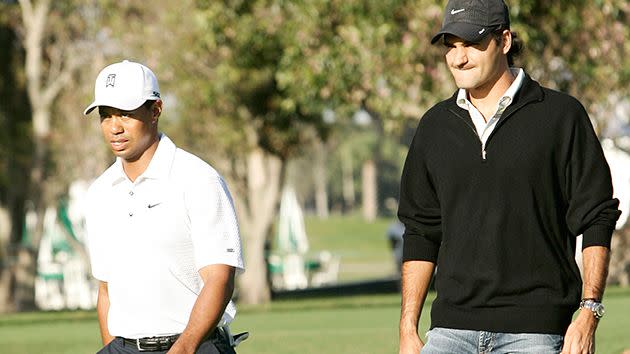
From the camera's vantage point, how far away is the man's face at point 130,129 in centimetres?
618

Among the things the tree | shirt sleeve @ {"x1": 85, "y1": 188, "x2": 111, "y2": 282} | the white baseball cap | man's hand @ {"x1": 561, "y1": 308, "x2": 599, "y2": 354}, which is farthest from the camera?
the tree

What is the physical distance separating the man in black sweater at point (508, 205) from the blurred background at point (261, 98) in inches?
411

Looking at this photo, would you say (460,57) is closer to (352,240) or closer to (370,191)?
(352,240)

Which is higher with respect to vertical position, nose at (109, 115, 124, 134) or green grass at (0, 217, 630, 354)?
nose at (109, 115, 124, 134)

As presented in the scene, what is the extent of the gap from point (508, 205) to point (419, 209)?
504 millimetres

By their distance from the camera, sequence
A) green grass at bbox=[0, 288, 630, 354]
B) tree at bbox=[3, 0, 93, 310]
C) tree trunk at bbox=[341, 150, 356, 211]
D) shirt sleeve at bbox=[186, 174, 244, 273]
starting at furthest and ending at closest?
tree trunk at bbox=[341, 150, 356, 211] → tree at bbox=[3, 0, 93, 310] → green grass at bbox=[0, 288, 630, 354] → shirt sleeve at bbox=[186, 174, 244, 273]

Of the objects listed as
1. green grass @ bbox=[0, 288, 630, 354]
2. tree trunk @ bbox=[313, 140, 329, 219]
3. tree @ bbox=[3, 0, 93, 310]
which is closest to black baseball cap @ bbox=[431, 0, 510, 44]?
green grass @ bbox=[0, 288, 630, 354]

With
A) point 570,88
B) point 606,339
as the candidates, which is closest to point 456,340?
point 606,339

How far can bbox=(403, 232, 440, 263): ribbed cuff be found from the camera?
6.07 meters

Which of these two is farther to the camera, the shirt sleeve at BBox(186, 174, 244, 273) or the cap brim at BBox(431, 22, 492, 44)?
the shirt sleeve at BBox(186, 174, 244, 273)

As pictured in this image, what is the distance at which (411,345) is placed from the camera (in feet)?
19.4

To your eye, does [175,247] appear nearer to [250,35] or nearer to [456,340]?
[456,340]

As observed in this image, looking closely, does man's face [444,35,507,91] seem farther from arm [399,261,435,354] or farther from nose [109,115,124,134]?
nose [109,115,124,134]

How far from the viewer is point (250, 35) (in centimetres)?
3050
